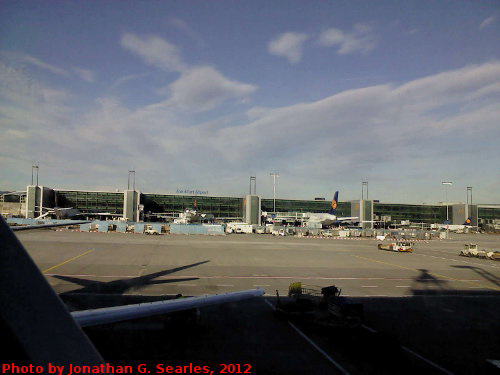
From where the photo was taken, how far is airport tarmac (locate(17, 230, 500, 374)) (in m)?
15.4

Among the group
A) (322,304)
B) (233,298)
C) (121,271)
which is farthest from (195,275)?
(233,298)

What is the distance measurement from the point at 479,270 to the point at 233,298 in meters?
46.4

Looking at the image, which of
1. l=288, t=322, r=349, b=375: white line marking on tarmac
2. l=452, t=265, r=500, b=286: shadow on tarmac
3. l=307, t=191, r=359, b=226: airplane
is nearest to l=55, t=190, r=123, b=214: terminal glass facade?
l=307, t=191, r=359, b=226: airplane

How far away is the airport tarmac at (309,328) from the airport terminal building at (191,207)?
96.7 meters

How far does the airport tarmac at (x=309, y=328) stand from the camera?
1535 centimetres

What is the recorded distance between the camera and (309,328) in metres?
19.7

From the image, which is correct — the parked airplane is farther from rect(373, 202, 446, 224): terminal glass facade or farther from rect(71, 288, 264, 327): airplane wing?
rect(71, 288, 264, 327): airplane wing

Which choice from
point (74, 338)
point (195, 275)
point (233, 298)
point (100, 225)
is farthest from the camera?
point (100, 225)

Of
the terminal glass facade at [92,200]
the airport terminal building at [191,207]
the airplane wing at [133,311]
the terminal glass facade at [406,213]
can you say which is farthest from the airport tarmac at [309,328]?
the terminal glass facade at [406,213]

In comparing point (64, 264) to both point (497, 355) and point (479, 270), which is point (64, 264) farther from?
point (479, 270)

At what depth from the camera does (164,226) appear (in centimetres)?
10638

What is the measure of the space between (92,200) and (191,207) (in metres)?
45.5

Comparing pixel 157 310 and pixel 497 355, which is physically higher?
pixel 157 310

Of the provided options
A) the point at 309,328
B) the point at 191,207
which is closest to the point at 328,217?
the point at 191,207
